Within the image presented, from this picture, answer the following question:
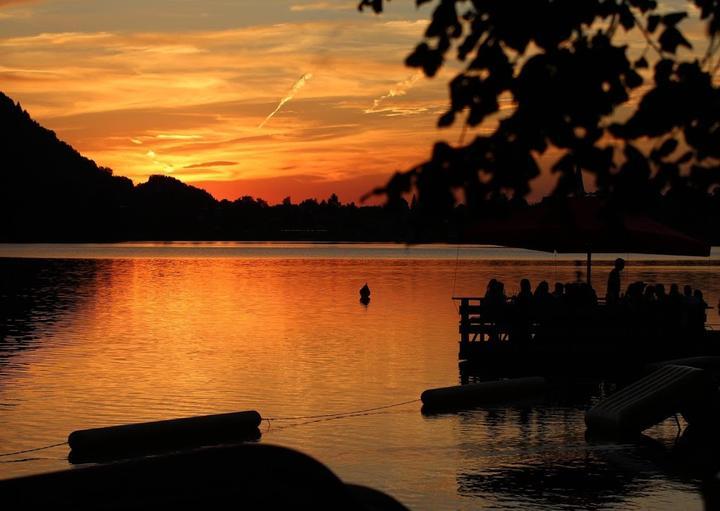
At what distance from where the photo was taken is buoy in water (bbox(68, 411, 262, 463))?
65.5ft

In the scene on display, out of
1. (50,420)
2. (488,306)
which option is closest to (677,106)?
(50,420)

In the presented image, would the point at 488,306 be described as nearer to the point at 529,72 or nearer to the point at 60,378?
the point at 60,378

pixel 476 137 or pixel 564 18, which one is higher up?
pixel 564 18

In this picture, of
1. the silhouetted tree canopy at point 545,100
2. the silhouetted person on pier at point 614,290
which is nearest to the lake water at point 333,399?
the silhouetted person on pier at point 614,290

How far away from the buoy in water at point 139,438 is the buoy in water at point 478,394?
238 inches

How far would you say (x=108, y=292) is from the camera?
91.9 metres

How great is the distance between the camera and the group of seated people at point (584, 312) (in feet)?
95.1

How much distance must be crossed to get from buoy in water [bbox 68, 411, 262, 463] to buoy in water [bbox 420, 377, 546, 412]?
605 centimetres

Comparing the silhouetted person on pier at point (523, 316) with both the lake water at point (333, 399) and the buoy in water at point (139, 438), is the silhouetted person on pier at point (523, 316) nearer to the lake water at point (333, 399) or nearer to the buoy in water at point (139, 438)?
the lake water at point (333, 399)

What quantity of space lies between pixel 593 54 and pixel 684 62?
2.56 feet

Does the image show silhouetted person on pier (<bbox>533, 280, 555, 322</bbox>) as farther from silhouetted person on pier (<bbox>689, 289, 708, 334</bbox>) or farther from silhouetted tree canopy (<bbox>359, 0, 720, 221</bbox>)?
silhouetted tree canopy (<bbox>359, 0, 720, 221</bbox>)

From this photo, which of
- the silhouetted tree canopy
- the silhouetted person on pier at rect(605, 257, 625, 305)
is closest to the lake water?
the silhouetted person on pier at rect(605, 257, 625, 305)

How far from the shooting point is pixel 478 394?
25.7 meters

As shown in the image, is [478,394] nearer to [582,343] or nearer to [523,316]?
[523,316]
